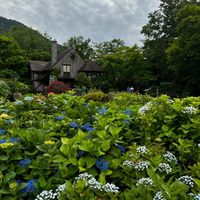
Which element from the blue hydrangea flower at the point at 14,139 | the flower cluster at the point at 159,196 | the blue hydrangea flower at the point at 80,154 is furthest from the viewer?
the blue hydrangea flower at the point at 14,139

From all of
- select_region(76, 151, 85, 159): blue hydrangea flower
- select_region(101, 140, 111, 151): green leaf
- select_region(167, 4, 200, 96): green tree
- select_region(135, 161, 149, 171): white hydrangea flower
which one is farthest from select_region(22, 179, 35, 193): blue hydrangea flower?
select_region(167, 4, 200, 96): green tree

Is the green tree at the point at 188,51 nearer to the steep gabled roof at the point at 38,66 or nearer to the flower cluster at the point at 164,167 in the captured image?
the steep gabled roof at the point at 38,66

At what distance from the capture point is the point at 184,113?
3162 millimetres

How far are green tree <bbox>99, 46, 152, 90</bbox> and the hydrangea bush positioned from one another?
102 feet

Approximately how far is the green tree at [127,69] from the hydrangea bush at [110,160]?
102 ft

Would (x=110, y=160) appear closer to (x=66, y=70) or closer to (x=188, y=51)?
(x=188, y=51)

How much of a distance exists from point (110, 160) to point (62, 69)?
4048 centimetres

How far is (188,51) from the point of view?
28750mm

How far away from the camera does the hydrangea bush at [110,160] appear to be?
2020 mm

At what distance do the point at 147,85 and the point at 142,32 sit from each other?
759cm

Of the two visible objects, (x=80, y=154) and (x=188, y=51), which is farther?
(x=188, y=51)

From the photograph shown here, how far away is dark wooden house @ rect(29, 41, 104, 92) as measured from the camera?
41.8 metres

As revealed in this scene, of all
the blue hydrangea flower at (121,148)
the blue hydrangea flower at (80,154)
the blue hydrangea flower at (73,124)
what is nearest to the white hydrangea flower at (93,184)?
the blue hydrangea flower at (80,154)

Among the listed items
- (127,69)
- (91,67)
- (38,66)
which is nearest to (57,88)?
(127,69)
